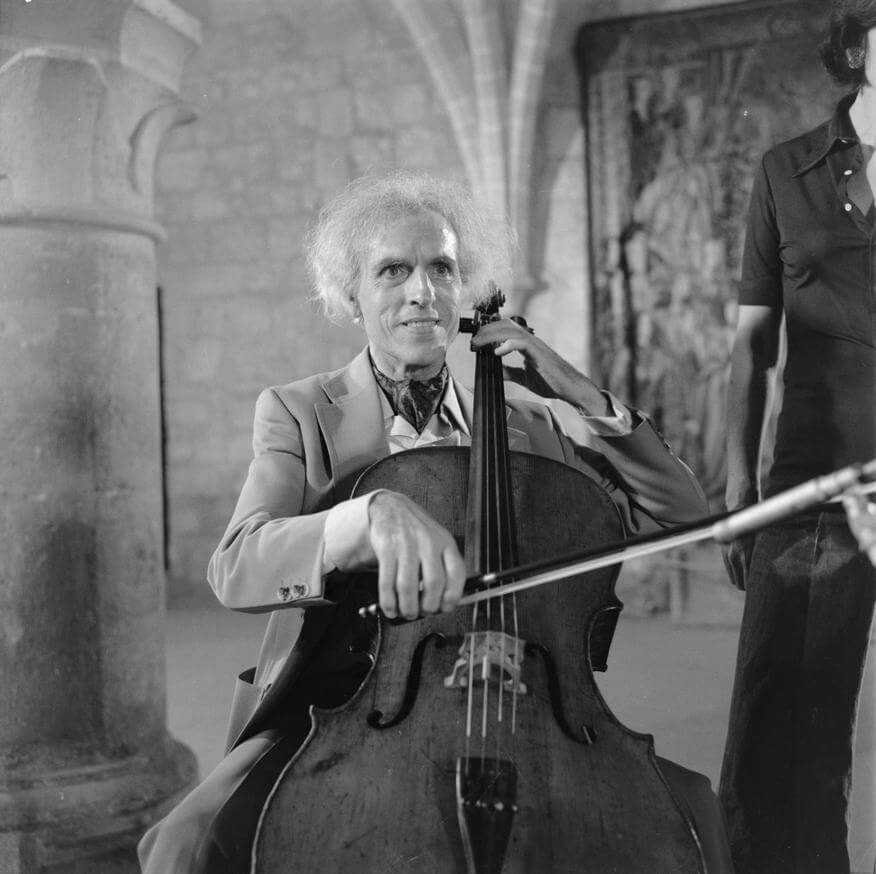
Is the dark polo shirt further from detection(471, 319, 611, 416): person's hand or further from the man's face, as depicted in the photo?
the man's face

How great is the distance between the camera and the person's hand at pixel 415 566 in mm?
1312

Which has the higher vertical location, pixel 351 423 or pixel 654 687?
pixel 351 423

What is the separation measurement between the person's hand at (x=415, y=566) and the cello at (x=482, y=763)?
13 centimetres

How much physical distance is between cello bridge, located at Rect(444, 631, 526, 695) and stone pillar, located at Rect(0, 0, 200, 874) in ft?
3.85

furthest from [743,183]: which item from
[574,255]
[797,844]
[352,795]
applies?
[352,795]

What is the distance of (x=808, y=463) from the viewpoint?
205 cm

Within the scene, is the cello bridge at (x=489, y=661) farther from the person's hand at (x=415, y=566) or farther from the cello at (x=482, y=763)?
the person's hand at (x=415, y=566)

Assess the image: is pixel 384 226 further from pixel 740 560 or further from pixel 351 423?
pixel 740 560

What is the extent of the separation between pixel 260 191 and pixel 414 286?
3.17 metres

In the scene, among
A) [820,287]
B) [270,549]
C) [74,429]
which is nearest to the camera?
[270,549]

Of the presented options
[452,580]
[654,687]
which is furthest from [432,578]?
[654,687]

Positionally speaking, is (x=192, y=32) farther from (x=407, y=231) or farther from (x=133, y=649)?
(x=133, y=649)

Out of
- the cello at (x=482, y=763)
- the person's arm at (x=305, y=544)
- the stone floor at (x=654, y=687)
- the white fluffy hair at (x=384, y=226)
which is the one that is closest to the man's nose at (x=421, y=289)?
the white fluffy hair at (x=384, y=226)

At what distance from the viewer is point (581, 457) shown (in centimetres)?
190
